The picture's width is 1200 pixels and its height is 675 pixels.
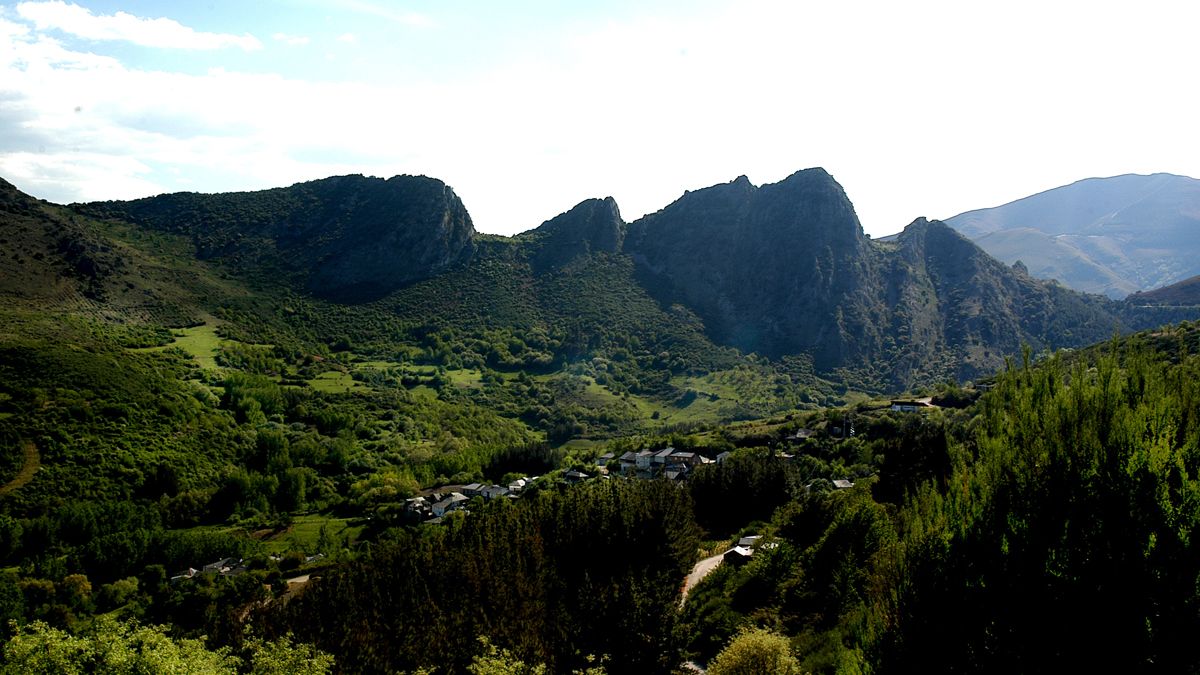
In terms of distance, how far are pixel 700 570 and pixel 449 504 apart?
112 ft

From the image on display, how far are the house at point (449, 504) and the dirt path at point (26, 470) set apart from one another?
3608cm

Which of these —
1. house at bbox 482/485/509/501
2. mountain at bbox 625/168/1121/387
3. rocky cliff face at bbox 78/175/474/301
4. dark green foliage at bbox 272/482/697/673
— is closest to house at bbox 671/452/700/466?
house at bbox 482/485/509/501

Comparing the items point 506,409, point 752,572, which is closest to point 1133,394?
point 752,572

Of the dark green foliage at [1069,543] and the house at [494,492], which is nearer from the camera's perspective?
the dark green foliage at [1069,543]

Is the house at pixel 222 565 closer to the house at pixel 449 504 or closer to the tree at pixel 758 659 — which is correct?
the house at pixel 449 504

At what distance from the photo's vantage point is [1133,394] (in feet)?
45.6

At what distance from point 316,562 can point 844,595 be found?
4107 centimetres

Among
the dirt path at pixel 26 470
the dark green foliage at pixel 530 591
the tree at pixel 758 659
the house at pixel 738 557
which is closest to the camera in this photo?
the tree at pixel 758 659

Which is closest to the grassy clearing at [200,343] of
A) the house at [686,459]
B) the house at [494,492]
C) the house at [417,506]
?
the house at [417,506]

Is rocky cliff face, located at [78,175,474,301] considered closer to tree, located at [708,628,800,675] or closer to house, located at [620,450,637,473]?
house, located at [620,450,637,473]

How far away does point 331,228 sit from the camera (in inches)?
6831

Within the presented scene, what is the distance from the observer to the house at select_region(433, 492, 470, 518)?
209 ft

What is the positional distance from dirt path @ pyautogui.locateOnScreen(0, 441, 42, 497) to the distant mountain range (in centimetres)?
7579

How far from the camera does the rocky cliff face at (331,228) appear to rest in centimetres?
15775
